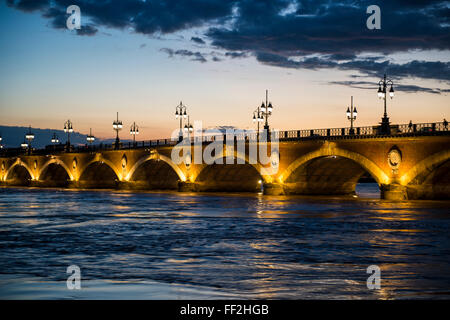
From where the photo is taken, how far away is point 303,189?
53.9 meters

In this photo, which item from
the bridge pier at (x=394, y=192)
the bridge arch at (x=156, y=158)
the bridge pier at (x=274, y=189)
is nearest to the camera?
the bridge pier at (x=394, y=192)

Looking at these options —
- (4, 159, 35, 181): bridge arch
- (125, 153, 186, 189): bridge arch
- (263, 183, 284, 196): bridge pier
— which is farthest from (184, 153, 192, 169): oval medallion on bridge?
(4, 159, 35, 181): bridge arch

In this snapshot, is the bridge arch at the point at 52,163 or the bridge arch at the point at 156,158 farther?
the bridge arch at the point at 52,163

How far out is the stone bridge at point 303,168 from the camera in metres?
41.5

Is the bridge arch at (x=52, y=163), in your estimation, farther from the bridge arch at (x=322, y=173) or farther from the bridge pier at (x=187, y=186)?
the bridge arch at (x=322, y=173)

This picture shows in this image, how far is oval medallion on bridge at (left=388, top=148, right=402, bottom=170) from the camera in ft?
138

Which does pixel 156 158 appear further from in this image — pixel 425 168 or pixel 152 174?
pixel 425 168

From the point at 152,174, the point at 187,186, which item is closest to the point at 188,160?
the point at 187,186

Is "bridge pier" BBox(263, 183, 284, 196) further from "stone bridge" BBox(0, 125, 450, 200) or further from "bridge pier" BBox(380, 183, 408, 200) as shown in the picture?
"bridge pier" BBox(380, 183, 408, 200)

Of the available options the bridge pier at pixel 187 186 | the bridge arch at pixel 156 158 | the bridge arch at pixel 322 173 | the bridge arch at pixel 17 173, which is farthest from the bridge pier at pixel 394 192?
the bridge arch at pixel 17 173

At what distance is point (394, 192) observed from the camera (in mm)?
42438

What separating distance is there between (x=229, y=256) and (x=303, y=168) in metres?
35.6

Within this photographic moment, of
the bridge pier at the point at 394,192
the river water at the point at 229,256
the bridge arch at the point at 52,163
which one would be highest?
the bridge arch at the point at 52,163
